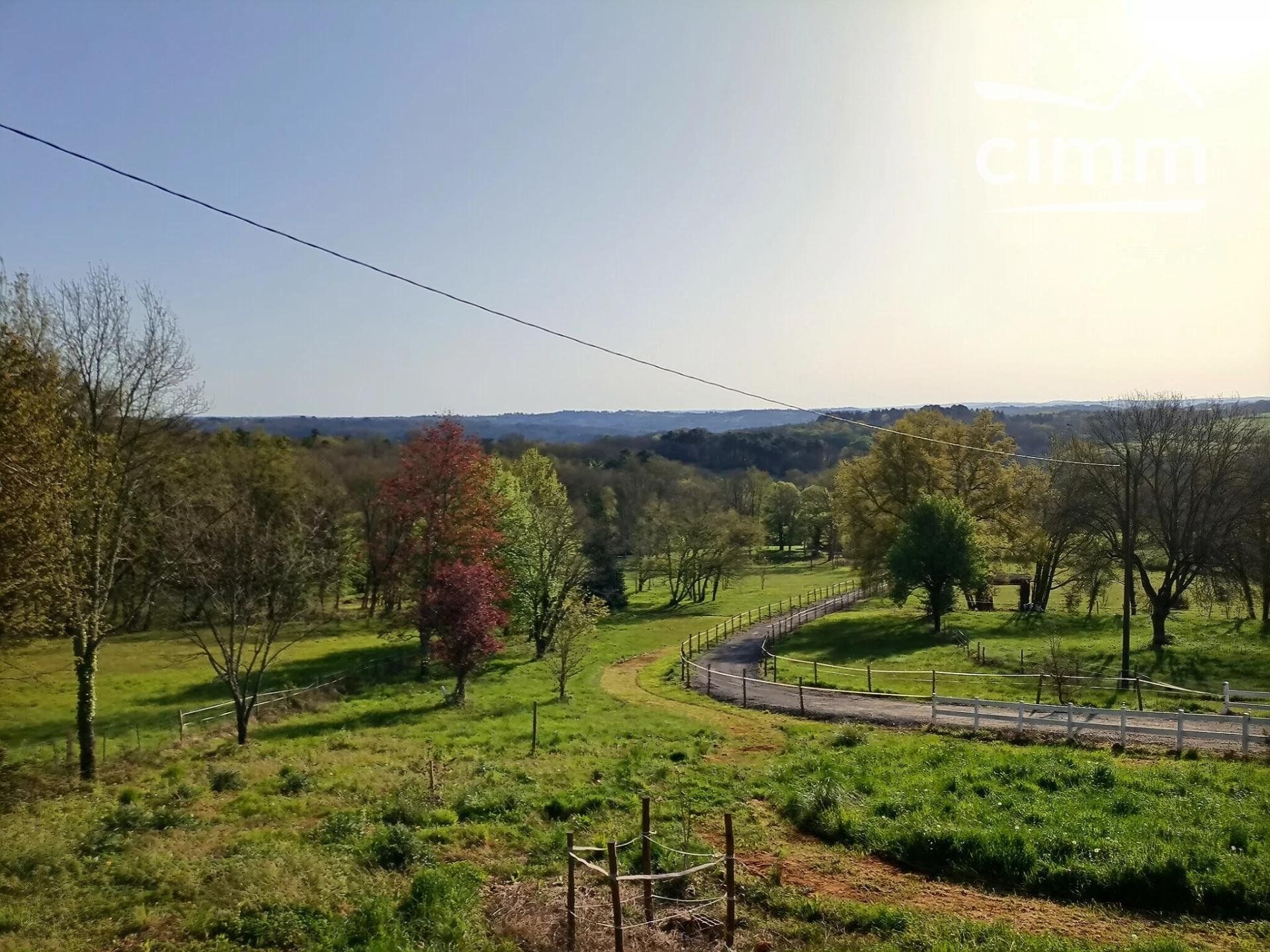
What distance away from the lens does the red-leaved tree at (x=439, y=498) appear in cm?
3562

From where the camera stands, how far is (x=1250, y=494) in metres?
34.1

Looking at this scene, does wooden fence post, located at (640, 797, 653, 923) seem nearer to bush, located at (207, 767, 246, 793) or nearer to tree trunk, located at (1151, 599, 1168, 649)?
bush, located at (207, 767, 246, 793)

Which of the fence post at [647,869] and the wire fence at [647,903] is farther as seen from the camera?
the fence post at [647,869]

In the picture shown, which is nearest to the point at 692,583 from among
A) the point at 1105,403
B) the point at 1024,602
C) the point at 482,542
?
the point at 1024,602

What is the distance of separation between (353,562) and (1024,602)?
42529 mm

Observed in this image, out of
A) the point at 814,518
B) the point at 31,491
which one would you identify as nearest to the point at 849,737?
the point at 31,491

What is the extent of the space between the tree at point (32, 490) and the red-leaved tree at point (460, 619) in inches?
500

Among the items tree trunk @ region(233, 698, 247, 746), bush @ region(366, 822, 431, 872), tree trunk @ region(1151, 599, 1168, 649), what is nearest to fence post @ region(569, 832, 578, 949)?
bush @ region(366, 822, 431, 872)

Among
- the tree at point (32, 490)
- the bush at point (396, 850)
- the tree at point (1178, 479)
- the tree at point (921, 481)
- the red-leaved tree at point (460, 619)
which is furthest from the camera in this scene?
the tree at point (921, 481)

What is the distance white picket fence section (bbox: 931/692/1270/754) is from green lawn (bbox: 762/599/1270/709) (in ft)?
9.37

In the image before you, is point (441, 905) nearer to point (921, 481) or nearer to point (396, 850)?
point (396, 850)

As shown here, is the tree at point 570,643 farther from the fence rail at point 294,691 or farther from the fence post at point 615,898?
the fence post at point 615,898

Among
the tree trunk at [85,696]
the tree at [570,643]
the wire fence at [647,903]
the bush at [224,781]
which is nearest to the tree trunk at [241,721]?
the tree trunk at [85,696]

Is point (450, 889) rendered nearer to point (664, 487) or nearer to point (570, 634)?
point (570, 634)
